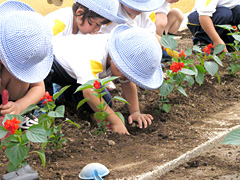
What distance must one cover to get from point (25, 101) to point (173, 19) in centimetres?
231

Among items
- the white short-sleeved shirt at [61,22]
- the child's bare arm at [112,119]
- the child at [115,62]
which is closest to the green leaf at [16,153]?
the child at [115,62]

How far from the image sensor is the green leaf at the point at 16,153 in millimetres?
1599

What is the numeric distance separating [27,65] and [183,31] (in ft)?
10.4

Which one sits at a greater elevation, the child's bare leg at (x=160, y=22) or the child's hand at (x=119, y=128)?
the child's hand at (x=119, y=128)

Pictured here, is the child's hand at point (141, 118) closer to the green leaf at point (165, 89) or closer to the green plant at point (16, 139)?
the green leaf at point (165, 89)

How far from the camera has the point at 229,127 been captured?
2.44 meters

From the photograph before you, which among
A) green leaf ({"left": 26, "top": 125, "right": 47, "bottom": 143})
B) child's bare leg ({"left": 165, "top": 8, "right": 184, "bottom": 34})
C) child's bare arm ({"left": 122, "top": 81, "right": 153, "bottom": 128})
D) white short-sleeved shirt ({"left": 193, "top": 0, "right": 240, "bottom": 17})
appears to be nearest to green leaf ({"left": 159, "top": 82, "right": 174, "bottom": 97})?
child's bare arm ({"left": 122, "top": 81, "right": 153, "bottom": 128})

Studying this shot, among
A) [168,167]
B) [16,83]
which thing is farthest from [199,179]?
[16,83]

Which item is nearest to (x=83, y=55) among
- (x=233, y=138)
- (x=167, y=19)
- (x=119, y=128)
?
(x=119, y=128)

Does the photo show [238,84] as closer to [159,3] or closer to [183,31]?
[159,3]

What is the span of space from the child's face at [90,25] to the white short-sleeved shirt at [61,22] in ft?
0.30

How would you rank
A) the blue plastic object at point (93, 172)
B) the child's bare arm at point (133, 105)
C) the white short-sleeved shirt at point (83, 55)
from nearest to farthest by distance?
the blue plastic object at point (93, 172) → the white short-sleeved shirt at point (83, 55) → the child's bare arm at point (133, 105)

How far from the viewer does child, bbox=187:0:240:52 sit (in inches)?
149

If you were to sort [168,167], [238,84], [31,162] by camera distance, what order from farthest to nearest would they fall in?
[238,84], [168,167], [31,162]
